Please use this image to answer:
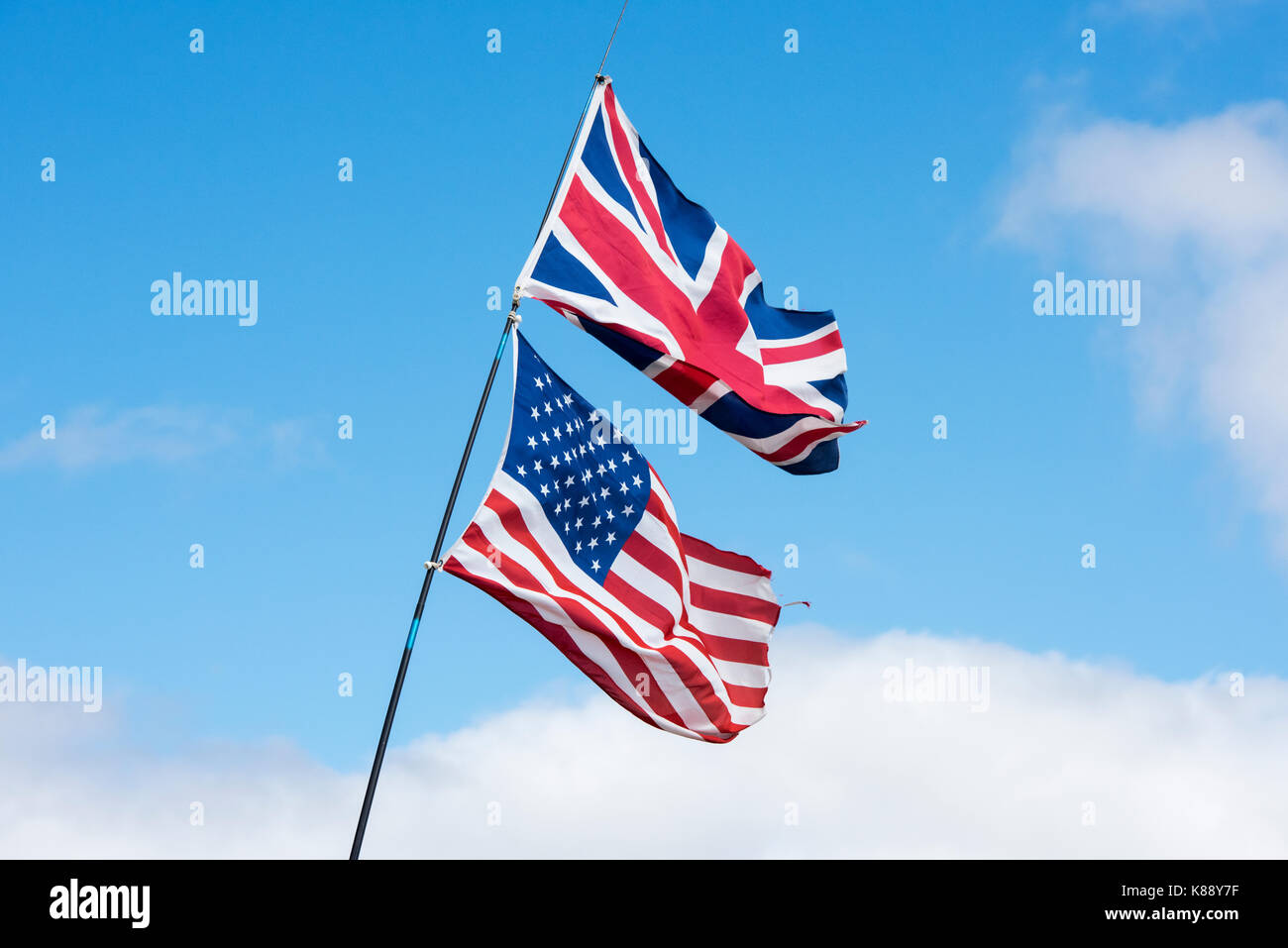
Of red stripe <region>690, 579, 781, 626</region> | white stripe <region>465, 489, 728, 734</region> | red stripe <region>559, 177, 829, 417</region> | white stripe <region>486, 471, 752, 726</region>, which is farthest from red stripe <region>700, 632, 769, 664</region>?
red stripe <region>559, 177, 829, 417</region>

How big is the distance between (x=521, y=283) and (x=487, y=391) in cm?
118

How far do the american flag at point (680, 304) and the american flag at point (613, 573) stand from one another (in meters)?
1.00

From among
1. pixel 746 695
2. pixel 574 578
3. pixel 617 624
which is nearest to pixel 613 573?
pixel 617 624

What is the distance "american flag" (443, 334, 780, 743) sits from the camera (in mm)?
13023

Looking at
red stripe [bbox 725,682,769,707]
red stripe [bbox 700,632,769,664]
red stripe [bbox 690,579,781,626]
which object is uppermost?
red stripe [bbox 690,579,781,626]

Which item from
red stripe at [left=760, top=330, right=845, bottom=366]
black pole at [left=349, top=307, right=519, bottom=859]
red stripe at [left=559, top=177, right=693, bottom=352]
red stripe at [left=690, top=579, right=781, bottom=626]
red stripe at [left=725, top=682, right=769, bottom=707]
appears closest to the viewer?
black pole at [left=349, top=307, right=519, bottom=859]

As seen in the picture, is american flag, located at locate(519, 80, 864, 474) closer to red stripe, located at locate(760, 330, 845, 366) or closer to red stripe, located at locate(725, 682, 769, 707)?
red stripe, located at locate(760, 330, 845, 366)

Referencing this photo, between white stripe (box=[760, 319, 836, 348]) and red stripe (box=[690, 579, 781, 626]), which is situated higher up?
white stripe (box=[760, 319, 836, 348])

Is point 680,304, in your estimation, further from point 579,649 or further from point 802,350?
point 579,649

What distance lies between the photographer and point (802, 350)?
17047 millimetres

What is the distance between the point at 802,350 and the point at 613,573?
4.36m

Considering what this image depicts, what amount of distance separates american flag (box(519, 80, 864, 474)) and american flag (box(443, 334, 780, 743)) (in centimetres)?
100

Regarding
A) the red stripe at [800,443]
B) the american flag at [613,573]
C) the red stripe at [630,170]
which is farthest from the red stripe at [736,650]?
the red stripe at [630,170]

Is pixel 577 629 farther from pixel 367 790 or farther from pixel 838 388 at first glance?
pixel 838 388
